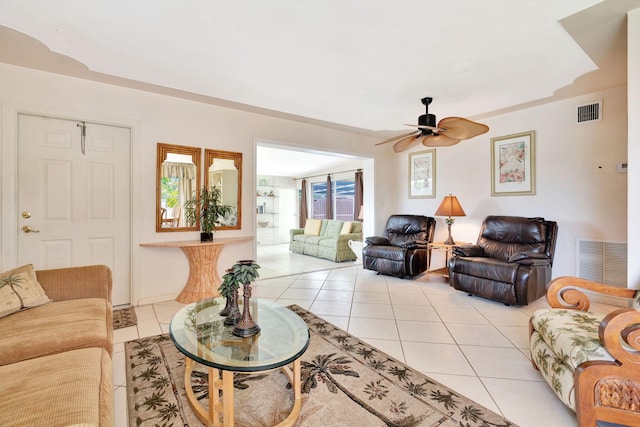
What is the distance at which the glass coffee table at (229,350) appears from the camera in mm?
1312

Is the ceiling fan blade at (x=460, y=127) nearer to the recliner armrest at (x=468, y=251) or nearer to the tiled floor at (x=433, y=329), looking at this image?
the recliner armrest at (x=468, y=251)

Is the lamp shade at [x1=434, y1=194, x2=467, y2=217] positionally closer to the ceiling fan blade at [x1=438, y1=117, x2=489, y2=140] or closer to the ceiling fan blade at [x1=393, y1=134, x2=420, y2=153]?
the ceiling fan blade at [x1=393, y1=134, x2=420, y2=153]

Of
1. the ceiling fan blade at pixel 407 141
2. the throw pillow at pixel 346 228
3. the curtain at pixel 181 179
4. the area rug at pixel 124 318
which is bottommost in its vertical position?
the area rug at pixel 124 318

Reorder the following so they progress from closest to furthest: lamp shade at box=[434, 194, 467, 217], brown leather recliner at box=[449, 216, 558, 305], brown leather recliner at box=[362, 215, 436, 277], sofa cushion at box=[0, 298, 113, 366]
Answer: sofa cushion at box=[0, 298, 113, 366] → brown leather recliner at box=[449, 216, 558, 305] → lamp shade at box=[434, 194, 467, 217] → brown leather recliner at box=[362, 215, 436, 277]

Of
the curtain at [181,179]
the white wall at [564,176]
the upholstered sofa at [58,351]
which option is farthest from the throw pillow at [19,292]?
the white wall at [564,176]

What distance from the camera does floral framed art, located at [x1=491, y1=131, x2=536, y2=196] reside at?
3.88 metres

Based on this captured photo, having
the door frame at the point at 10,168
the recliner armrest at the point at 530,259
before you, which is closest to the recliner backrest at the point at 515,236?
the recliner armrest at the point at 530,259

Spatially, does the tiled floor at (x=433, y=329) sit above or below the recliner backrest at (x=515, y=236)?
below

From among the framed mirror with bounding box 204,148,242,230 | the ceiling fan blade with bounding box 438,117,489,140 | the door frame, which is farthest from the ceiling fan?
the door frame

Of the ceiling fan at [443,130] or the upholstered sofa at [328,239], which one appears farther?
the upholstered sofa at [328,239]

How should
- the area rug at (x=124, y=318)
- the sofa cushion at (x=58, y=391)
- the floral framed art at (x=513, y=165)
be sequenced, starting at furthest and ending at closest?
1. the floral framed art at (x=513, y=165)
2. the area rug at (x=124, y=318)
3. the sofa cushion at (x=58, y=391)

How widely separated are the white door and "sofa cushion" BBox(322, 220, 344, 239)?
4127mm

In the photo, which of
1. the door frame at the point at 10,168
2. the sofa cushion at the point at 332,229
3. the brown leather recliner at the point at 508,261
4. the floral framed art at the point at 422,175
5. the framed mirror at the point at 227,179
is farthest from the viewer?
the sofa cushion at the point at 332,229

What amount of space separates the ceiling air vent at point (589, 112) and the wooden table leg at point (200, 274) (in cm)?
463
